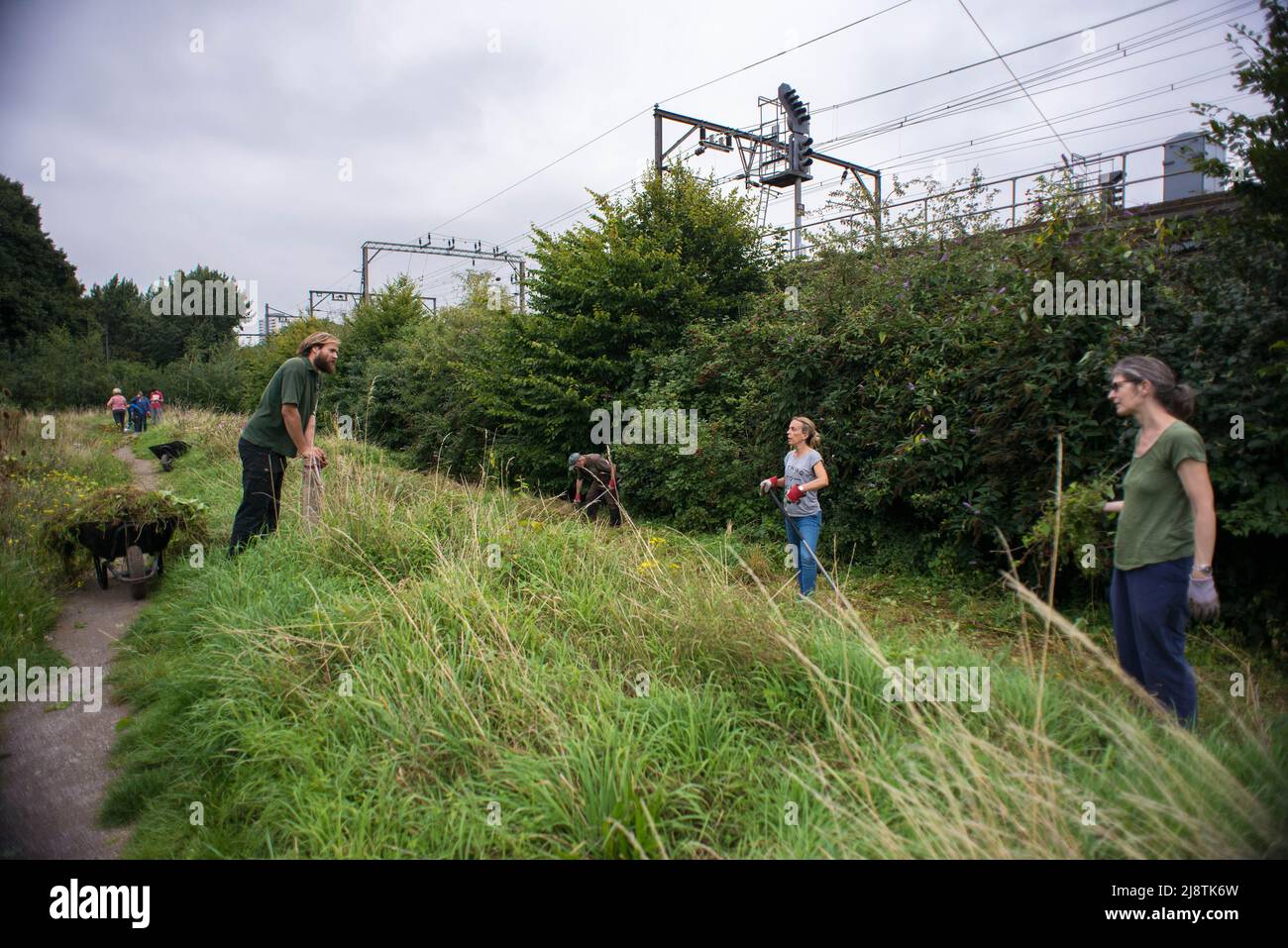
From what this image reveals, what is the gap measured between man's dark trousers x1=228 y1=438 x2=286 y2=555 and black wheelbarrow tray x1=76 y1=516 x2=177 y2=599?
518 millimetres

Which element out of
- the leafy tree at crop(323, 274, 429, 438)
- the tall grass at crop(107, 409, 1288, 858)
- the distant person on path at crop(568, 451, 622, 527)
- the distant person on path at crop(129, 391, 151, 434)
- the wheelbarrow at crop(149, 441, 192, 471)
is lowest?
the tall grass at crop(107, 409, 1288, 858)

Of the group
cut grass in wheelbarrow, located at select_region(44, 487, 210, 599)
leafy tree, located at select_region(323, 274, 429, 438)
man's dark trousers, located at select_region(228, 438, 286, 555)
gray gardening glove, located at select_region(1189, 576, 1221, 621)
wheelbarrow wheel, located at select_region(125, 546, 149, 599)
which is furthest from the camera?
leafy tree, located at select_region(323, 274, 429, 438)

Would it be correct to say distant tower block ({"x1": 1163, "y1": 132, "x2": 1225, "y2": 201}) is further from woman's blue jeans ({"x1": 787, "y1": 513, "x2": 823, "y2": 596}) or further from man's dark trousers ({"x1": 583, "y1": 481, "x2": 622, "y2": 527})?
man's dark trousers ({"x1": 583, "y1": 481, "x2": 622, "y2": 527})

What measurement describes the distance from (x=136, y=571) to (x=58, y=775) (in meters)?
3.02

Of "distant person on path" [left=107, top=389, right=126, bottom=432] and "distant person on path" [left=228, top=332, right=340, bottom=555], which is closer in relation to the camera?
"distant person on path" [left=228, top=332, right=340, bottom=555]

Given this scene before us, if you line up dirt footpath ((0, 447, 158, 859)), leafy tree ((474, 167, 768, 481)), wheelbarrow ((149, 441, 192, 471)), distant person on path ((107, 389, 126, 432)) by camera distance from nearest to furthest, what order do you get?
dirt footpath ((0, 447, 158, 859)) → leafy tree ((474, 167, 768, 481)) → wheelbarrow ((149, 441, 192, 471)) → distant person on path ((107, 389, 126, 432))

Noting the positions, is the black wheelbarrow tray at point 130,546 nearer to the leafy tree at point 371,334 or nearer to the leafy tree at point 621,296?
the leafy tree at point 621,296

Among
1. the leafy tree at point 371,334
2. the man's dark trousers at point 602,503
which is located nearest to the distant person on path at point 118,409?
the leafy tree at point 371,334

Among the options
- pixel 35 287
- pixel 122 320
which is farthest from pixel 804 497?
pixel 122 320

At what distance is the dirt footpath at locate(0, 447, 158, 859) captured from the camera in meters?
2.81

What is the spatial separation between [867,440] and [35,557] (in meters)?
7.52

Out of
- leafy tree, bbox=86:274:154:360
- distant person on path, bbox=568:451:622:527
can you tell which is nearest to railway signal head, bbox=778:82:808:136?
distant person on path, bbox=568:451:622:527

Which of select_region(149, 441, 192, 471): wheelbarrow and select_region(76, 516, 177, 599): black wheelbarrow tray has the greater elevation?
select_region(149, 441, 192, 471): wheelbarrow

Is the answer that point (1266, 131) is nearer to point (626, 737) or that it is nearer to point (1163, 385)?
point (1163, 385)
